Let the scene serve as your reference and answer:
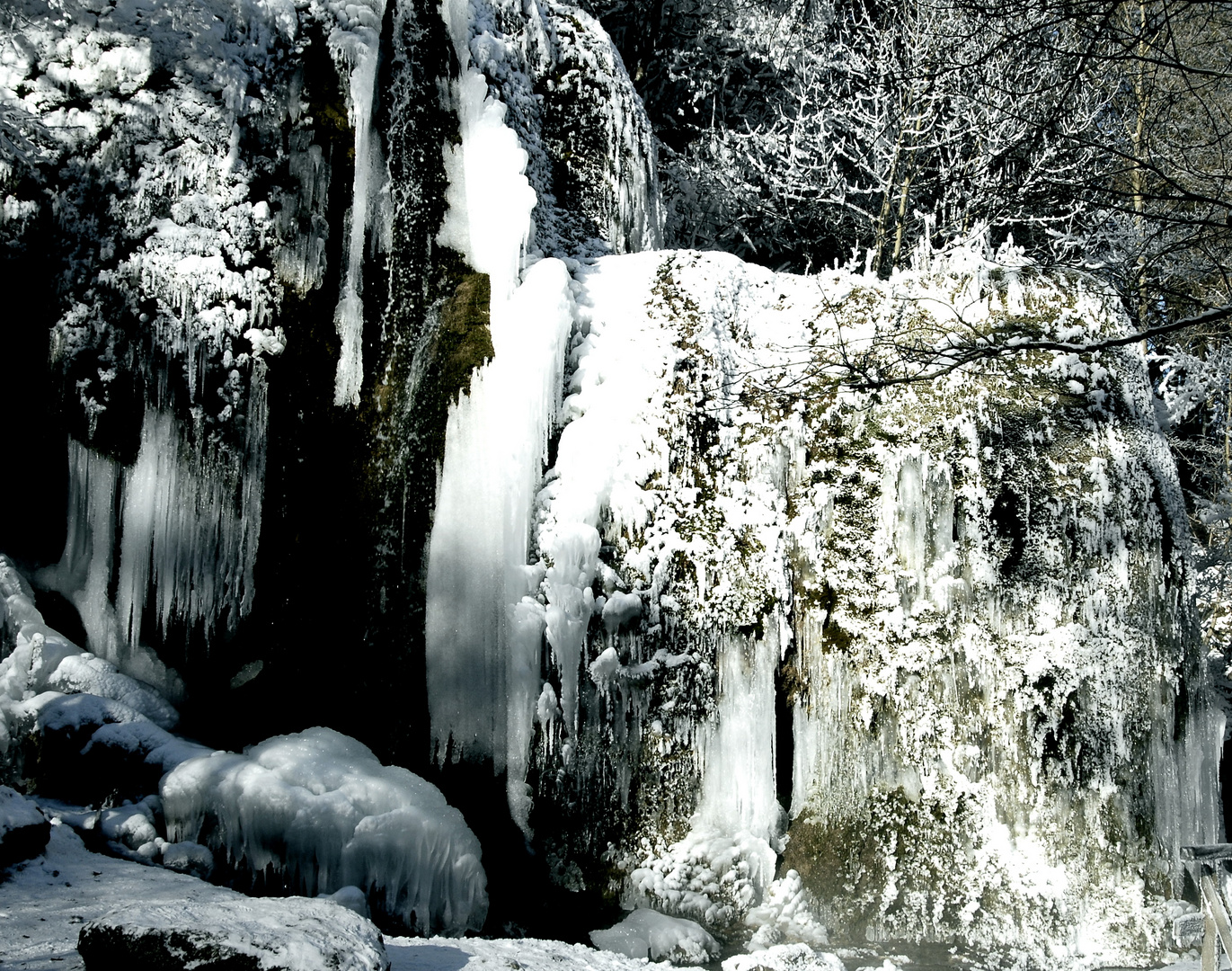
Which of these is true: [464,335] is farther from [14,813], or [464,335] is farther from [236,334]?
[14,813]

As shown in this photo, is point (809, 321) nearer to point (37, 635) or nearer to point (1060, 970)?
point (1060, 970)

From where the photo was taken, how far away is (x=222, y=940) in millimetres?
2639

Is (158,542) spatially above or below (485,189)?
below

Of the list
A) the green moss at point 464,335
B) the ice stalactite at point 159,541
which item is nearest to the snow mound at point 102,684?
the ice stalactite at point 159,541

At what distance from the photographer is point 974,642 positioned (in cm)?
550

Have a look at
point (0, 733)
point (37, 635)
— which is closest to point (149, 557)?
point (37, 635)

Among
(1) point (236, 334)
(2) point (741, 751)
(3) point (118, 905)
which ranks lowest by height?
(3) point (118, 905)

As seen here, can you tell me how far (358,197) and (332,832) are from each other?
350 centimetres

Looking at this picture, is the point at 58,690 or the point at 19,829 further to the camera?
the point at 58,690

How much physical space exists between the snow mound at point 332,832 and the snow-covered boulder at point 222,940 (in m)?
1.77

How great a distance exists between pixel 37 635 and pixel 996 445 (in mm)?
5456

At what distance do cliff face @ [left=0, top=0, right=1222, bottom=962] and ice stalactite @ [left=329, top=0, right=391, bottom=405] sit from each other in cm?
2

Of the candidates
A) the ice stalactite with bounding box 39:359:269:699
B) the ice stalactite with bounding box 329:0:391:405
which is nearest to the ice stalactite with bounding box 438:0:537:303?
the ice stalactite with bounding box 329:0:391:405

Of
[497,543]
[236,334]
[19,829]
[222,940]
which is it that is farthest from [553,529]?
[222,940]
